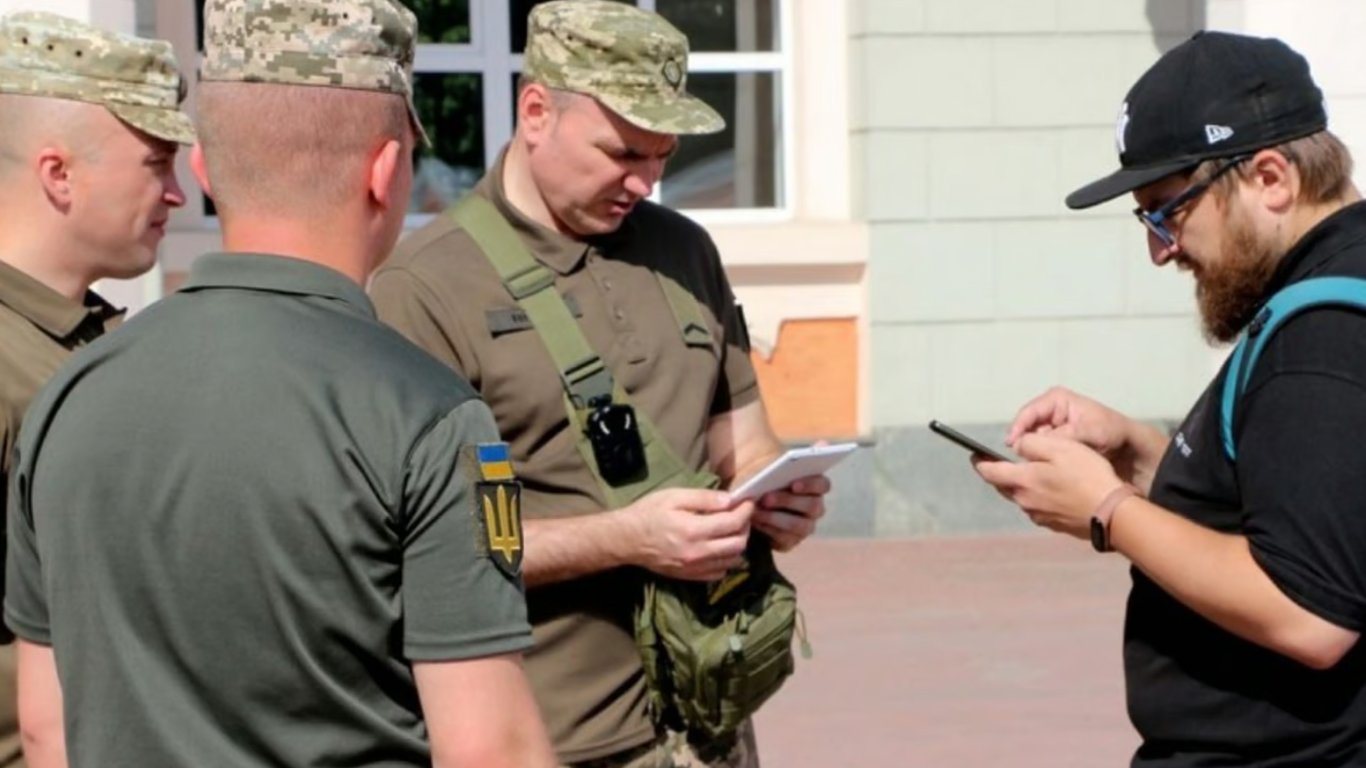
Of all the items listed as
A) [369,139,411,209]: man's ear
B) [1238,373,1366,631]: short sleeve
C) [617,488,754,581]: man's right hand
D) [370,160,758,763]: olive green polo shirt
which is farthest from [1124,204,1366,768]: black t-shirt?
[369,139,411,209]: man's ear

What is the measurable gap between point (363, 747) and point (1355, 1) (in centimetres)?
797

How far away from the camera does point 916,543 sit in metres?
10.2

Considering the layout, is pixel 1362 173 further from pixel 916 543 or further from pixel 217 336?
pixel 217 336

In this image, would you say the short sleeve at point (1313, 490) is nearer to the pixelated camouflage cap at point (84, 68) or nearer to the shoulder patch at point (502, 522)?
the shoulder patch at point (502, 522)

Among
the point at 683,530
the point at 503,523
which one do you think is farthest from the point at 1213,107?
the point at 503,523

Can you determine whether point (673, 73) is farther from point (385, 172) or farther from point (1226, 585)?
point (385, 172)

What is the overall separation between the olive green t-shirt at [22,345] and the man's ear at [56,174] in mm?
134

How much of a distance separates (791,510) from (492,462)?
63.4 inches

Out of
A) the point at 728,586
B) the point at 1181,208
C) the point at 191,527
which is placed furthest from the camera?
the point at 728,586

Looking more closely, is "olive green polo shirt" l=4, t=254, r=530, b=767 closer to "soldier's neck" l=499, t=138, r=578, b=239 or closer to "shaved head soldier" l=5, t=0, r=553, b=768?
"shaved head soldier" l=5, t=0, r=553, b=768

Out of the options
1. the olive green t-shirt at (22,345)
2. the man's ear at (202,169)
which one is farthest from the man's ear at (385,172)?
the olive green t-shirt at (22,345)

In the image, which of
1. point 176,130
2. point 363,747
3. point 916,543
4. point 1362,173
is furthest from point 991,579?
point 363,747

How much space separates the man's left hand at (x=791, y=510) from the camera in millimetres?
3850

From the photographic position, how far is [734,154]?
34.9 ft
